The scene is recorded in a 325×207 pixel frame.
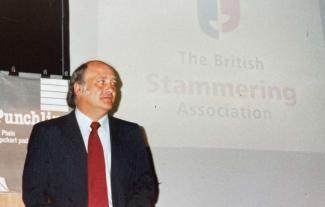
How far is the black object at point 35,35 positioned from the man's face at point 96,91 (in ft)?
1.34

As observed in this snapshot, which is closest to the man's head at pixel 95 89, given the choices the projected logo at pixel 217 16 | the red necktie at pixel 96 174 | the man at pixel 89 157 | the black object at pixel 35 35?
the man at pixel 89 157

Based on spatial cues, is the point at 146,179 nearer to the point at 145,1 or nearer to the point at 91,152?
the point at 91,152

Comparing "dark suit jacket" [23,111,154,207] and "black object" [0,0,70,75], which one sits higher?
"black object" [0,0,70,75]

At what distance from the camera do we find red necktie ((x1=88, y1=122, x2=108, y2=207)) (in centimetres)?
208

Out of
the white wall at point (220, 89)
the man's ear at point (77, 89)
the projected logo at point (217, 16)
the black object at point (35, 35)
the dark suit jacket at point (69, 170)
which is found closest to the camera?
the dark suit jacket at point (69, 170)

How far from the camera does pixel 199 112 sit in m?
2.94

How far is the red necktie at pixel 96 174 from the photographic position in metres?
2.08

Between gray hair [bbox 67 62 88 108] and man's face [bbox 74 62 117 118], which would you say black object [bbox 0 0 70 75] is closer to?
gray hair [bbox 67 62 88 108]

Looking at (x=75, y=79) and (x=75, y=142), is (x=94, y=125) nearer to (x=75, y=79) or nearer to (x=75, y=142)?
(x=75, y=142)

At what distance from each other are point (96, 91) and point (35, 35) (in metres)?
0.59

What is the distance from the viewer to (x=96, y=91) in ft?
7.49

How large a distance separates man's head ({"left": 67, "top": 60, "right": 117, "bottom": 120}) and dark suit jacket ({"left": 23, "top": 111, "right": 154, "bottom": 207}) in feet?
0.28

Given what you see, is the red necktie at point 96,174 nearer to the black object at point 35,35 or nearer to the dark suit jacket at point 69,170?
the dark suit jacket at point 69,170

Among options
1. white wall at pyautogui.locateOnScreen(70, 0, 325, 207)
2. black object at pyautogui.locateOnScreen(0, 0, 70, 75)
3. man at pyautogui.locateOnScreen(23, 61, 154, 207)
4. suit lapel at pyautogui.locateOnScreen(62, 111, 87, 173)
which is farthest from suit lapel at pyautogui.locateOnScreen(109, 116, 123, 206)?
black object at pyautogui.locateOnScreen(0, 0, 70, 75)
